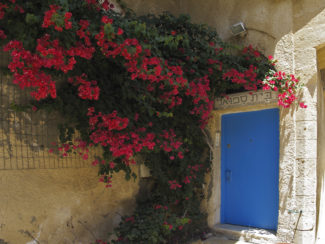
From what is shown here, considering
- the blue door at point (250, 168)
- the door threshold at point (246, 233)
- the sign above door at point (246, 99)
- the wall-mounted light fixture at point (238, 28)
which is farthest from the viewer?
the wall-mounted light fixture at point (238, 28)

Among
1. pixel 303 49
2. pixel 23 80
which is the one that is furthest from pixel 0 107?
pixel 303 49

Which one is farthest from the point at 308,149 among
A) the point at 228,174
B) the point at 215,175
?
the point at 215,175

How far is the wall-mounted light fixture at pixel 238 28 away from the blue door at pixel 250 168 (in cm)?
116

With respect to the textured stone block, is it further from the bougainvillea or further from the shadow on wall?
the shadow on wall

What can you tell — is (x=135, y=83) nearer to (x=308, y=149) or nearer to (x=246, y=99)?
(x=246, y=99)

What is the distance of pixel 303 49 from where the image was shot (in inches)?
140

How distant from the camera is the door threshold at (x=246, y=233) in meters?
3.67

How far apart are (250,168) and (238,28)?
2.00 meters

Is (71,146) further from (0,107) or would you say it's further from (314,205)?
(314,205)

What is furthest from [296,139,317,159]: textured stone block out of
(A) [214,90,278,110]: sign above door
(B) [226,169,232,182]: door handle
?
(B) [226,169,232,182]: door handle

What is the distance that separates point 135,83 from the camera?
2.97 m

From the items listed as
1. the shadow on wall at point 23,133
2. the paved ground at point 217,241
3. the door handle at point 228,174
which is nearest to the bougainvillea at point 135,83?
the shadow on wall at point 23,133

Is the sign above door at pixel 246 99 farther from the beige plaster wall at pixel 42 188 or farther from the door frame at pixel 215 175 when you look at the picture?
the beige plaster wall at pixel 42 188

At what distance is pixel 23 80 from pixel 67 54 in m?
0.43
